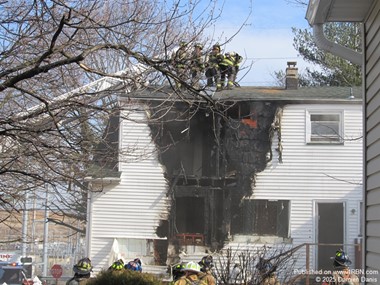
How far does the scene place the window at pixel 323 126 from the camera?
21922 mm

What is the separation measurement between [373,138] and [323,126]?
1581 centimetres

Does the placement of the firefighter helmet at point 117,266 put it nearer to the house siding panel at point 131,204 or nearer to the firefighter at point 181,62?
the firefighter at point 181,62

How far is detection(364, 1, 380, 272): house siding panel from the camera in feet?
20.4

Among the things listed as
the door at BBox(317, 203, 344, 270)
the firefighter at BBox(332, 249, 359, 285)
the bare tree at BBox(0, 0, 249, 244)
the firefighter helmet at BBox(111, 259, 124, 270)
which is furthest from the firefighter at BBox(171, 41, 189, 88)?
the door at BBox(317, 203, 344, 270)

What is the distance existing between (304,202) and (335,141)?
2.28m

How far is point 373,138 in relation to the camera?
21.2ft

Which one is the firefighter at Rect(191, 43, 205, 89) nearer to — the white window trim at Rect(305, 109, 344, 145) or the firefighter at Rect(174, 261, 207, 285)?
the firefighter at Rect(174, 261, 207, 285)

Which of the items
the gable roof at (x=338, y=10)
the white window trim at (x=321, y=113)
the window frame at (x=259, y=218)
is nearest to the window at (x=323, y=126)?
the white window trim at (x=321, y=113)

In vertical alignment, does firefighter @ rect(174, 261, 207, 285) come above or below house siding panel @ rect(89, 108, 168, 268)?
below

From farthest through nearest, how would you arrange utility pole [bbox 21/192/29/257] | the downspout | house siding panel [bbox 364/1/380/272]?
1. utility pole [bbox 21/192/29/257]
2. the downspout
3. house siding panel [bbox 364/1/380/272]

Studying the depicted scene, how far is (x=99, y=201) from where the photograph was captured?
21875mm

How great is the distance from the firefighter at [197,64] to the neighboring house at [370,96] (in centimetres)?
130

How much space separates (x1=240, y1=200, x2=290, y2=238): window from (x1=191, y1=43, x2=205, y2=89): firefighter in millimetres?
14401

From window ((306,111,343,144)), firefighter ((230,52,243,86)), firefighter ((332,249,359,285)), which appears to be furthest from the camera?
window ((306,111,343,144))
